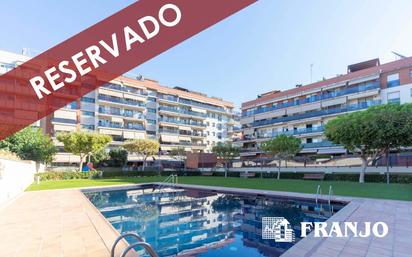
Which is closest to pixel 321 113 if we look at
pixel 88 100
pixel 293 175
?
pixel 293 175

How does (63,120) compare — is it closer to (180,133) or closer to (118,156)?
(118,156)

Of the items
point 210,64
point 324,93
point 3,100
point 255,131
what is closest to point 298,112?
point 324,93

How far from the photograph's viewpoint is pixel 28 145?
28.9 meters

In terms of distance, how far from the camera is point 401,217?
908 cm

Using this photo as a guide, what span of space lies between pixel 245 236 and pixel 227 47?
49.0 feet

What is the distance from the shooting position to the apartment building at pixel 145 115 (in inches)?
1743

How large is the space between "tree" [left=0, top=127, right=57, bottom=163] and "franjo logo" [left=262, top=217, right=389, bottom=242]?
28.2 metres

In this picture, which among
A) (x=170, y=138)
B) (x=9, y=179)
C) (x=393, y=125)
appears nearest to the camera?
(x=9, y=179)

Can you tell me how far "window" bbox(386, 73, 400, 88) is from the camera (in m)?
34.2

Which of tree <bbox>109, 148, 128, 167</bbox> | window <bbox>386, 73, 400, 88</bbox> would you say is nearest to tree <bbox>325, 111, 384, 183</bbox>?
window <bbox>386, 73, 400, 88</bbox>

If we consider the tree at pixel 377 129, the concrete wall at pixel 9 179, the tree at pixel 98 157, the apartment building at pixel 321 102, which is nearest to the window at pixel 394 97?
the apartment building at pixel 321 102

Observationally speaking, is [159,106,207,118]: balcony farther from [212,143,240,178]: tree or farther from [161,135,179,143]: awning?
[212,143,240,178]: tree

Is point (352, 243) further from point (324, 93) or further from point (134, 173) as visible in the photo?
point (324, 93)

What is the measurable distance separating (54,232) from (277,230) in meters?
7.32
